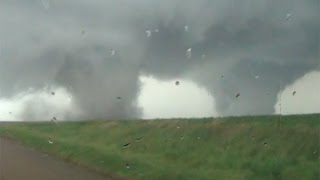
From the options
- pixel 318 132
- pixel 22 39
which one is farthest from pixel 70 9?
pixel 318 132

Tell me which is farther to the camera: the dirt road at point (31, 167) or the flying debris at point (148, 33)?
the dirt road at point (31, 167)

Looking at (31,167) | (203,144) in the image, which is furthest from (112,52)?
(31,167)

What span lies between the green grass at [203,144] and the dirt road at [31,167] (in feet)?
0.74

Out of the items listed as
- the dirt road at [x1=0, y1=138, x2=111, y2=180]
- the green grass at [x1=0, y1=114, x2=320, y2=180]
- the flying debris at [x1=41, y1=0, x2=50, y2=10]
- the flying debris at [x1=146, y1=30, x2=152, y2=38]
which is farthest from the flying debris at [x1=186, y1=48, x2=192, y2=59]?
the dirt road at [x1=0, y1=138, x2=111, y2=180]

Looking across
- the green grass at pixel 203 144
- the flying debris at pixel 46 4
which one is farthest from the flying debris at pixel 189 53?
the flying debris at pixel 46 4

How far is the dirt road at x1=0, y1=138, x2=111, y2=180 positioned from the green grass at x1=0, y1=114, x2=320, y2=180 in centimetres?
22

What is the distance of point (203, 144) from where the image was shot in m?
4.69

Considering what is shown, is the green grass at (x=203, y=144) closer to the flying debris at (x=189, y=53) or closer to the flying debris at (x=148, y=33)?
the flying debris at (x=189, y=53)

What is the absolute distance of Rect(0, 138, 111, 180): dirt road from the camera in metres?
4.96

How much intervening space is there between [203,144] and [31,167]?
1859mm

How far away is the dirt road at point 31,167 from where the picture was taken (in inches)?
195

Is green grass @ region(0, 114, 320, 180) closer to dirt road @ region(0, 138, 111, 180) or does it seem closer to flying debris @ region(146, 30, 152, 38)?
dirt road @ region(0, 138, 111, 180)

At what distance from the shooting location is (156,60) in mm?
4664

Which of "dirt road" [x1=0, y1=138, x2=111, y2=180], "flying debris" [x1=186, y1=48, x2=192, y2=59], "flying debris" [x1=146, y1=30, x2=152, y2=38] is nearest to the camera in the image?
"flying debris" [x1=146, y1=30, x2=152, y2=38]
